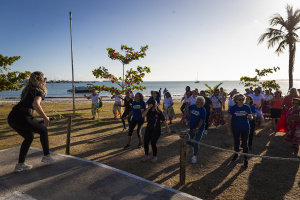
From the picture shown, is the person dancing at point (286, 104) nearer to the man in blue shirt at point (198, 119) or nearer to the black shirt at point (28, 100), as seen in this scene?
the man in blue shirt at point (198, 119)

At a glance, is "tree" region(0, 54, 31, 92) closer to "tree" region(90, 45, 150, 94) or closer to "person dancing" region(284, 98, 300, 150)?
"tree" region(90, 45, 150, 94)

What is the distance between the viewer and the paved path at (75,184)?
333 cm

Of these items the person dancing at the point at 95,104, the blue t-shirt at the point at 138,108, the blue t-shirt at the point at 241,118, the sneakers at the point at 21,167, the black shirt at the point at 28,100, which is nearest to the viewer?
the black shirt at the point at 28,100

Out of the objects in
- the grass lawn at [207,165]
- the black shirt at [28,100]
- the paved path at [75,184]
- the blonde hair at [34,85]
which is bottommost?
the grass lawn at [207,165]

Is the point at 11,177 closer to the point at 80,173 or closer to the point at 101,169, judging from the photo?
the point at 80,173

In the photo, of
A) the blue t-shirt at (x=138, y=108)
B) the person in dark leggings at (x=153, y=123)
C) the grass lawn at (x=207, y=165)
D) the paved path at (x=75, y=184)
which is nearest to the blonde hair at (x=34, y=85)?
the paved path at (x=75, y=184)

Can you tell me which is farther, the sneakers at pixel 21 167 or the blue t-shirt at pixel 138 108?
the blue t-shirt at pixel 138 108

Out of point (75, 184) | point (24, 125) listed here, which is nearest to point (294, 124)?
point (75, 184)

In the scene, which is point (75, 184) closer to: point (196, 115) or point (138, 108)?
point (138, 108)

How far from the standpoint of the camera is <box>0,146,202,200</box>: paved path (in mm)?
3328

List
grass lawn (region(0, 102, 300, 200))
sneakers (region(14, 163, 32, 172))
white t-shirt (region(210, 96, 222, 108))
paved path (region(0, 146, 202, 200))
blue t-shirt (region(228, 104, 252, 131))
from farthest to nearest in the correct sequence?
white t-shirt (region(210, 96, 222, 108))
blue t-shirt (region(228, 104, 252, 131))
sneakers (region(14, 163, 32, 172))
grass lawn (region(0, 102, 300, 200))
paved path (region(0, 146, 202, 200))

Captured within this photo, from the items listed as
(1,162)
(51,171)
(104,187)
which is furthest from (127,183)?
(1,162)

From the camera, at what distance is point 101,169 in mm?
4387

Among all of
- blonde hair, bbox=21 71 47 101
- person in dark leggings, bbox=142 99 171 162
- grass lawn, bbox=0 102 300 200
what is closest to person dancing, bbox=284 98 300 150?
grass lawn, bbox=0 102 300 200
